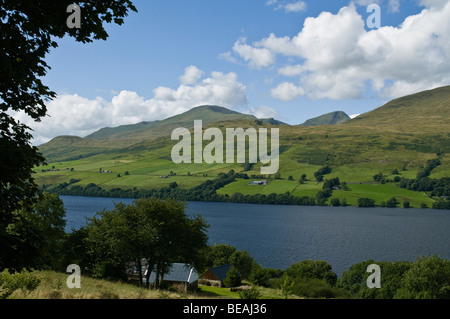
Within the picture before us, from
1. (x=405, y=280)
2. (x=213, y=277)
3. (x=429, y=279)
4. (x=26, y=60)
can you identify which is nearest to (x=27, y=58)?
(x=26, y=60)

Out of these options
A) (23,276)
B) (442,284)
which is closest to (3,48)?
(23,276)

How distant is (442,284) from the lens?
71312mm

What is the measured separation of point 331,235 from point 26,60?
142285 mm

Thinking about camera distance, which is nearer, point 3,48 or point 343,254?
point 3,48

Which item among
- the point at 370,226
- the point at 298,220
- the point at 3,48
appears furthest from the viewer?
the point at 298,220

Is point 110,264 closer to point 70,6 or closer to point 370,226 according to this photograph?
point 70,6

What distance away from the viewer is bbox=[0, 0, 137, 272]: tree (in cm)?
1067

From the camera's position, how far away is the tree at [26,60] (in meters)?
10.7

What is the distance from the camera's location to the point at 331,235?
467 feet

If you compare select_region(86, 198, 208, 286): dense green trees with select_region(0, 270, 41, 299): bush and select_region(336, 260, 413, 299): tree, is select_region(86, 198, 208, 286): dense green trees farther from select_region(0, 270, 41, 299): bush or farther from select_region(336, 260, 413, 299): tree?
select_region(336, 260, 413, 299): tree

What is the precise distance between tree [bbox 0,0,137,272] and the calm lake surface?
94.6m
